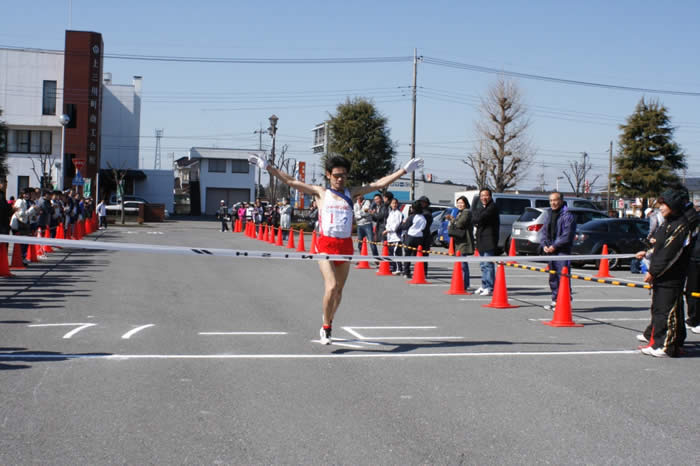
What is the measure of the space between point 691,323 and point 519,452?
20.7 feet

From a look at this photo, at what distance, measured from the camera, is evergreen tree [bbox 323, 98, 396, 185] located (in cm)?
5888

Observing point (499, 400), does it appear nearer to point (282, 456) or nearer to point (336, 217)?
point (282, 456)

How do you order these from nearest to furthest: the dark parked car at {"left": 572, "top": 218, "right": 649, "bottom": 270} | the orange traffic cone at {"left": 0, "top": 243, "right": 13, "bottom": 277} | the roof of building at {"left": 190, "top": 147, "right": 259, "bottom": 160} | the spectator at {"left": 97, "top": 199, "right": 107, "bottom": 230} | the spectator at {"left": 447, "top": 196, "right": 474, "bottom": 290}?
the spectator at {"left": 447, "top": 196, "right": 474, "bottom": 290} < the orange traffic cone at {"left": 0, "top": 243, "right": 13, "bottom": 277} < the dark parked car at {"left": 572, "top": 218, "right": 649, "bottom": 270} < the spectator at {"left": 97, "top": 199, "right": 107, "bottom": 230} < the roof of building at {"left": 190, "top": 147, "right": 259, "bottom": 160}

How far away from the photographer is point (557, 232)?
37.3 feet

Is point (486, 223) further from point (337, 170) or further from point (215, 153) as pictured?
point (215, 153)

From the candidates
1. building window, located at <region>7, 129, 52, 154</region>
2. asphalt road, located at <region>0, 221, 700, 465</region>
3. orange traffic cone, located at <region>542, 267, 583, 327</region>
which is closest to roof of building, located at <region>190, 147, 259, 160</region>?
building window, located at <region>7, 129, 52, 154</region>

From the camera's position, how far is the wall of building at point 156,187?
73812 mm

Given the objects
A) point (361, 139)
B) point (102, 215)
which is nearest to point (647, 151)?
point (361, 139)

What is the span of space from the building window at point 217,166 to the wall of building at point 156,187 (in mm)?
8433

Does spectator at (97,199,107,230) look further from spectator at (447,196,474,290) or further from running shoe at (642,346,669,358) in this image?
running shoe at (642,346,669,358)

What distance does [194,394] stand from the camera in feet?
19.4

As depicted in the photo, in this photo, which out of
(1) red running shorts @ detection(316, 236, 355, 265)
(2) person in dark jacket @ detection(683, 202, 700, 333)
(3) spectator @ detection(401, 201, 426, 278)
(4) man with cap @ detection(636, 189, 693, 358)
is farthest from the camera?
(3) spectator @ detection(401, 201, 426, 278)

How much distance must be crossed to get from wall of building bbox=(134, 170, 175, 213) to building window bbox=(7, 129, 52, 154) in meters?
12.6

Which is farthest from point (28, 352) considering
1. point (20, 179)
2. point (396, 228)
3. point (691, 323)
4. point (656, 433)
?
point (20, 179)
